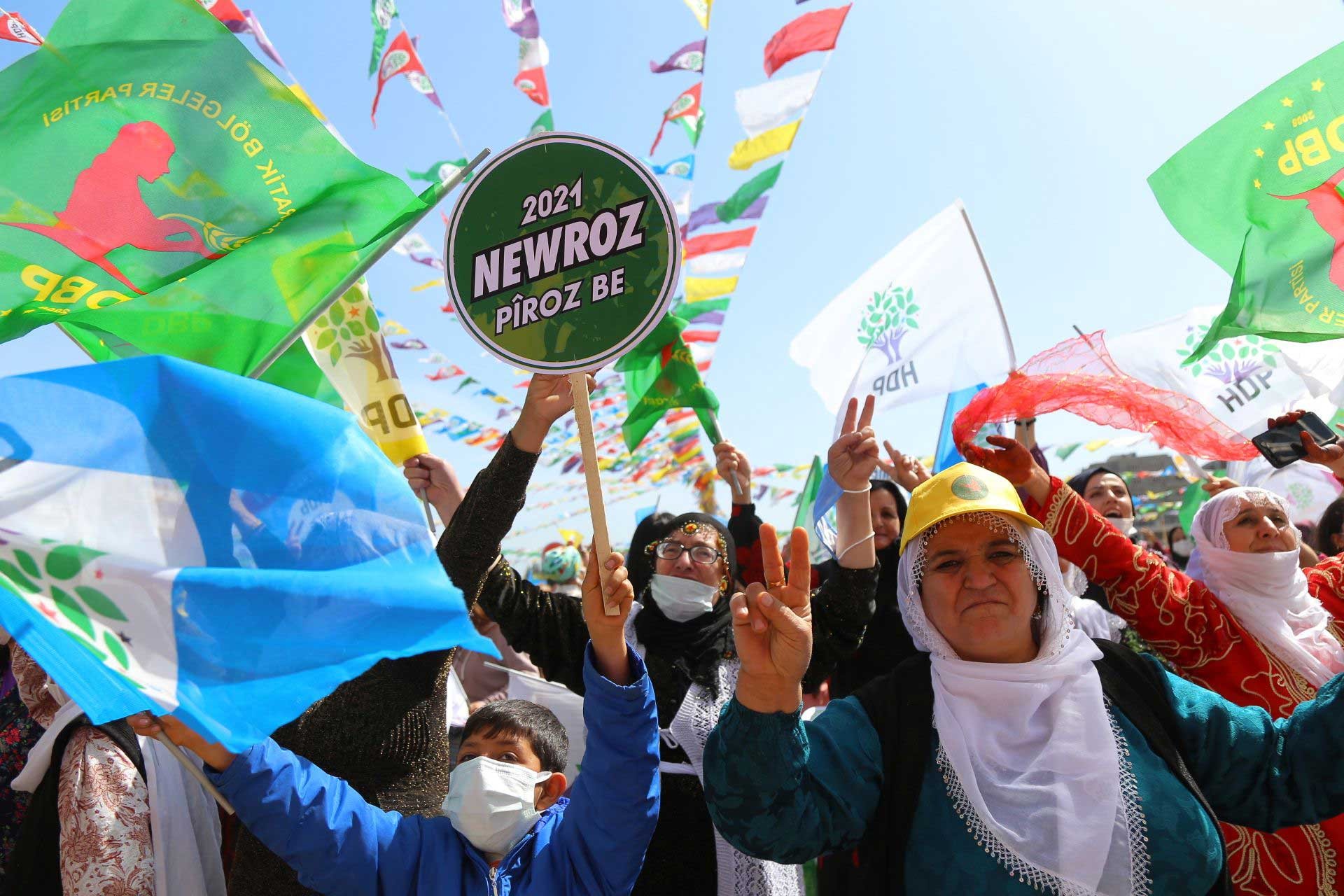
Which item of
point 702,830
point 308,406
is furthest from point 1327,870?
point 308,406

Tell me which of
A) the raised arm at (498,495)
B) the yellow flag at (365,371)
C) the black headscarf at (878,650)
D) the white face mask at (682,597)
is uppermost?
the yellow flag at (365,371)

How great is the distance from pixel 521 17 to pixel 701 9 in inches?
47.7

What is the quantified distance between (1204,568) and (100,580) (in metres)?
3.13

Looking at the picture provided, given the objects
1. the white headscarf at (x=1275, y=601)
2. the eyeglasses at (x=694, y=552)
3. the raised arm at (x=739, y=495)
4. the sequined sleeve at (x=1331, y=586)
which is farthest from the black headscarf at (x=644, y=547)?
the sequined sleeve at (x=1331, y=586)

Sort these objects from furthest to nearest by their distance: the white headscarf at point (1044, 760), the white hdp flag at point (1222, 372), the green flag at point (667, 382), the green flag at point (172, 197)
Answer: the white hdp flag at point (1222, 372) < the green flag at point (667, 382) < the green flag at point (172, 197) < the white headscarf at point (1044, 760)

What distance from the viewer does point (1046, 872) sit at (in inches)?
67.9

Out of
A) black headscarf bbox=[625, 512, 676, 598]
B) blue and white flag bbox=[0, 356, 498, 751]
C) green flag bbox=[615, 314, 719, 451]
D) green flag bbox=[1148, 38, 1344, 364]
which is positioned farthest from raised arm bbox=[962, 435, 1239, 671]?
green flag bbox=[615, 314, 719, 451]

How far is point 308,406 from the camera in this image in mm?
2021

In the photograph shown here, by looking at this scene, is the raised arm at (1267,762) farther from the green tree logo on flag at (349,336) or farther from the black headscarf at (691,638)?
the green tree logo on flag at (349,336)

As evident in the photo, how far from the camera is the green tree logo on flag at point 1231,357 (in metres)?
4.96

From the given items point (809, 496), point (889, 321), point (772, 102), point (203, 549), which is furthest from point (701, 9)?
point (203, 549)

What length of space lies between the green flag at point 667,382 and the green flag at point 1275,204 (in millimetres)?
2208

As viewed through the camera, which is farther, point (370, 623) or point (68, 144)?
point (68, 144)

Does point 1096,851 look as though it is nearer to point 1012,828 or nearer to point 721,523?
point 1012,828
